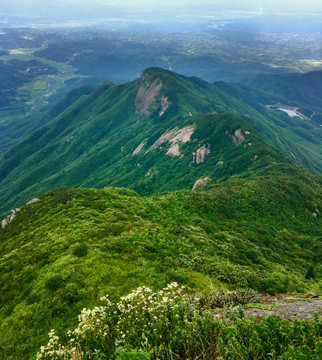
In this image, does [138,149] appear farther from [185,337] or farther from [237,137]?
[185,337]

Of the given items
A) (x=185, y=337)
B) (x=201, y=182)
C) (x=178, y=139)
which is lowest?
(x=201, y=182)

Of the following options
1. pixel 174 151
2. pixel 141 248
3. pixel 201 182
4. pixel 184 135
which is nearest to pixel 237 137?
pixel 201 182

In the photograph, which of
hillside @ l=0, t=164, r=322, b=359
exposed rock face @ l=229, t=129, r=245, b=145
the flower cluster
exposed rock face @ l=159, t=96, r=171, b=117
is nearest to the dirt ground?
the flower cluster

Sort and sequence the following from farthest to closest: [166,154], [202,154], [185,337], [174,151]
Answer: [166,154], [174,151], [202,154], [185,337]

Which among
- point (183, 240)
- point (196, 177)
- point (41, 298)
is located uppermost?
point (41, 298)

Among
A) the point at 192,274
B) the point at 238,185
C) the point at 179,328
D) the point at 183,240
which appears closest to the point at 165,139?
the point at 238,185

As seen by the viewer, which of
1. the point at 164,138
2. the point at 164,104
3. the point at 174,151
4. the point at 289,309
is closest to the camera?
the point at 289,309

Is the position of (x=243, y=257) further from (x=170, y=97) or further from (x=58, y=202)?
(x=170, y=97)
